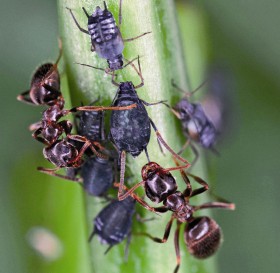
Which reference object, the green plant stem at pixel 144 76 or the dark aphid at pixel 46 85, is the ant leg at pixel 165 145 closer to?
the green plant stem at pixel 144 76

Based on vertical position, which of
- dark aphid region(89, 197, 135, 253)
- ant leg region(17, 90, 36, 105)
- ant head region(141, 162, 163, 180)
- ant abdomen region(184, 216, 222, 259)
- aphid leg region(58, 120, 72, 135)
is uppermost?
ant leg region(17, 90, 36, 105)

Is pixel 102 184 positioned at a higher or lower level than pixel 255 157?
higher

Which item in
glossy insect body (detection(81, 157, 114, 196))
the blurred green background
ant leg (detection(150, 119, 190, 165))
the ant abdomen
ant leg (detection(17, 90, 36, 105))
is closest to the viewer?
ant leg (detection(150, 119, 190, 165))

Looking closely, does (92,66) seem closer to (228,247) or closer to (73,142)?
(73,142)

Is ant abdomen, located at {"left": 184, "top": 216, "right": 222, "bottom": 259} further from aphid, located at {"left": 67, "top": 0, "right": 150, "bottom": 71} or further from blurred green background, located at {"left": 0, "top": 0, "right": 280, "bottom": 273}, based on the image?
aphid, located at {"left": 67, "top": 0, "right": 150, "bottom": 71}

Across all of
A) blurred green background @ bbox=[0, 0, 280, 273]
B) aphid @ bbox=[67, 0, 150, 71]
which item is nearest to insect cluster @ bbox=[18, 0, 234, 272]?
aphid @ bbox=[67, 0, 150, 71]

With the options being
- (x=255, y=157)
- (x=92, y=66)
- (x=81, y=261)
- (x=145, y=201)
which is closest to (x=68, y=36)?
(x=92, y=66)
